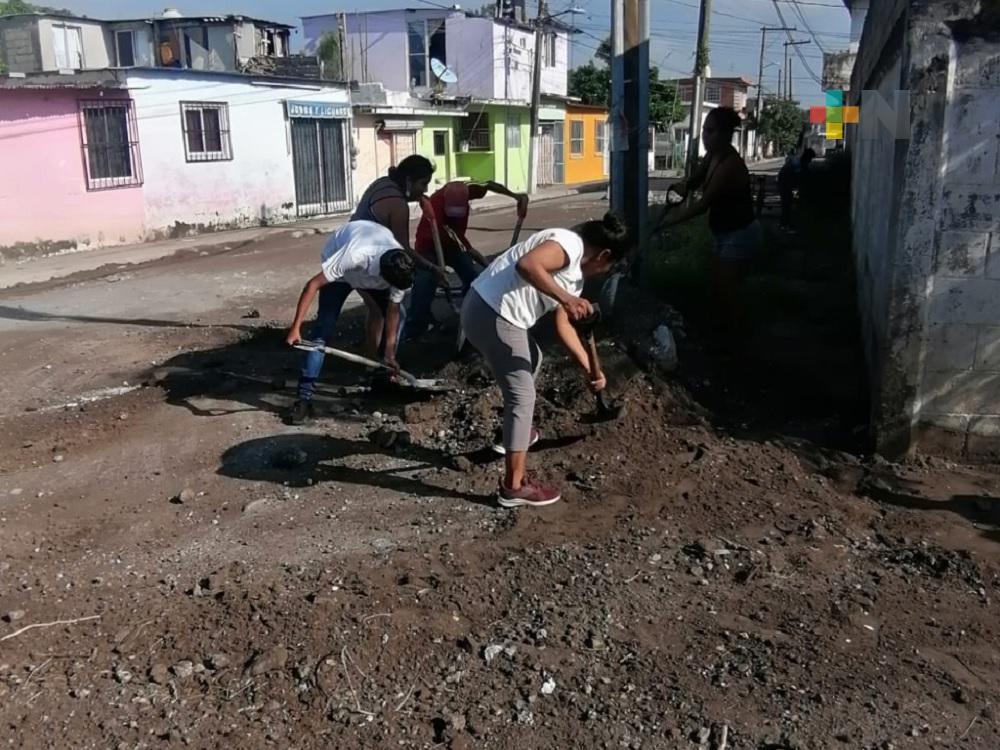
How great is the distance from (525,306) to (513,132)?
30.0 m

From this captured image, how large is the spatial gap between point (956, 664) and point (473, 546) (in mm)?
1907

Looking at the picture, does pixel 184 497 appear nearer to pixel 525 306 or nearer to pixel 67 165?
pixel 525 306

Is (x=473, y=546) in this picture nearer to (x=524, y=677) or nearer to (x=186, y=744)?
(x=524, y=677)

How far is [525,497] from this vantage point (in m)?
4.51

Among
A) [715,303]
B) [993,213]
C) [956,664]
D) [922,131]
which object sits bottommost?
[956,664]

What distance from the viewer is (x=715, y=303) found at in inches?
278

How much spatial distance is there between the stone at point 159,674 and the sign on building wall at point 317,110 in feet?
64.2

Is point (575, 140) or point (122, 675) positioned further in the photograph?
point (575, 140)

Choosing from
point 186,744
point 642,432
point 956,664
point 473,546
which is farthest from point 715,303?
point 186,744

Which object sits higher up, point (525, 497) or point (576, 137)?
point (576, 137)

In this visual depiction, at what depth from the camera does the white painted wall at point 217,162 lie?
57.7 ft

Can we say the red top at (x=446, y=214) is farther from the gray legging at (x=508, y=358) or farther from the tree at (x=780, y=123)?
the tree at (x=780, y=123)

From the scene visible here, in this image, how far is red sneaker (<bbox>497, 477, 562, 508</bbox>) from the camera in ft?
14.8

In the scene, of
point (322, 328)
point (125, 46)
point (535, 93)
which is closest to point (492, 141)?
point (535, 93)
